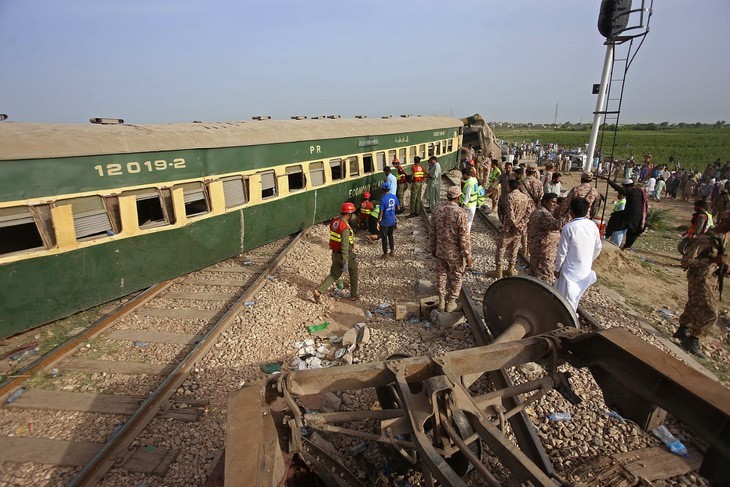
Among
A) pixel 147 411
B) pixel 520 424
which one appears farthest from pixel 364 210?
pixel 520 424

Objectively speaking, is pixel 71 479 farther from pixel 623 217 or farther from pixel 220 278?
pixel 623 217

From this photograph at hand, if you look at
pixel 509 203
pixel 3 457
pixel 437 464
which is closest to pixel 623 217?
pixel 509 203

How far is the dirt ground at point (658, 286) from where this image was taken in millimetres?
6191

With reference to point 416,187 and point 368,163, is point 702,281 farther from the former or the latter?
point 368,163

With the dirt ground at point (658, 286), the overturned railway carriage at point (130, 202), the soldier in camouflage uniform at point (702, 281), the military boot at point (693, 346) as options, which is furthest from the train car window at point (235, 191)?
the military boot at point (693, 346)

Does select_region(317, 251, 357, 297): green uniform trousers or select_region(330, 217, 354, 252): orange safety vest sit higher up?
select_region(330, 217, 354, 252): orange safety vest

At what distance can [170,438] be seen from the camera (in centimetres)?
400

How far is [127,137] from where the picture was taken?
6.07 metres

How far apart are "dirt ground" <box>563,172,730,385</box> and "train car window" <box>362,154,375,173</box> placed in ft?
24.5

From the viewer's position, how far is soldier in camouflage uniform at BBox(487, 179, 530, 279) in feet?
Result: 24.2

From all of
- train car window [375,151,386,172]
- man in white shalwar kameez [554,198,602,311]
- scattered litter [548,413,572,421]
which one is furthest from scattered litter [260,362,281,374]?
train car window [375,151,386,172]

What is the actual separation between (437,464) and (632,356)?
4.88 ft

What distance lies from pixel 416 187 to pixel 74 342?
10041mm

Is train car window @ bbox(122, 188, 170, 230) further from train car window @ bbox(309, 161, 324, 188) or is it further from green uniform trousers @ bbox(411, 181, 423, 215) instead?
green uniform trousers @ bbox(411, 181, 423, 215)
